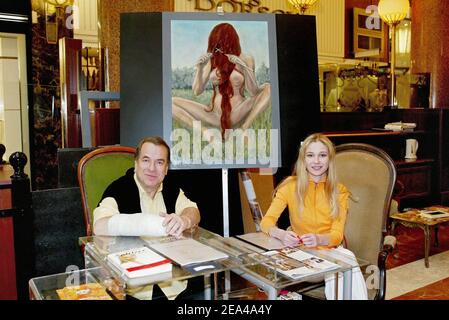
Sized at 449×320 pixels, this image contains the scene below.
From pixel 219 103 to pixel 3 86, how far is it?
11.8 ft

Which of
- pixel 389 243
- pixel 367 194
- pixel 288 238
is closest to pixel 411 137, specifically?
pixel 367 194

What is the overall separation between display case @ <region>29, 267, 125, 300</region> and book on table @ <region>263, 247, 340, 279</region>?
22.3 inches

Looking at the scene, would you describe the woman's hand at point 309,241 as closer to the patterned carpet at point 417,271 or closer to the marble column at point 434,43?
the patterned carpet at point 417,271

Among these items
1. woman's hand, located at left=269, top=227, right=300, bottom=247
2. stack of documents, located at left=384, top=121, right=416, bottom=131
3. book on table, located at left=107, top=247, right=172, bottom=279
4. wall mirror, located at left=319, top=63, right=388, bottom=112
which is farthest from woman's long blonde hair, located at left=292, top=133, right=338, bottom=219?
wall mirror, located at left=319, top=63, right=388, bottom=112

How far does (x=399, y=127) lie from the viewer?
241 inches

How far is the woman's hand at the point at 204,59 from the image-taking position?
244cm

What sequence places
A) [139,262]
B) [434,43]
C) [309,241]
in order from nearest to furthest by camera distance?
[139,262]
[309,241]
[434,43]

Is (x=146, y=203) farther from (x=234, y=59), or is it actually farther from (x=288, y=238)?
(x=234, y=59)

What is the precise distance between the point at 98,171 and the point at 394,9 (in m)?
5.20

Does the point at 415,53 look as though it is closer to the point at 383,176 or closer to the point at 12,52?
the point at 383,176

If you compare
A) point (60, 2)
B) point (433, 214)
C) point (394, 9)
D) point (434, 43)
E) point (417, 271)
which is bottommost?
point (417, 271)

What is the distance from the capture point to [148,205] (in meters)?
2.10

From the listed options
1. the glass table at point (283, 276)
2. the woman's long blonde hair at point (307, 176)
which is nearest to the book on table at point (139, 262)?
the glass table at point (283, 276)
